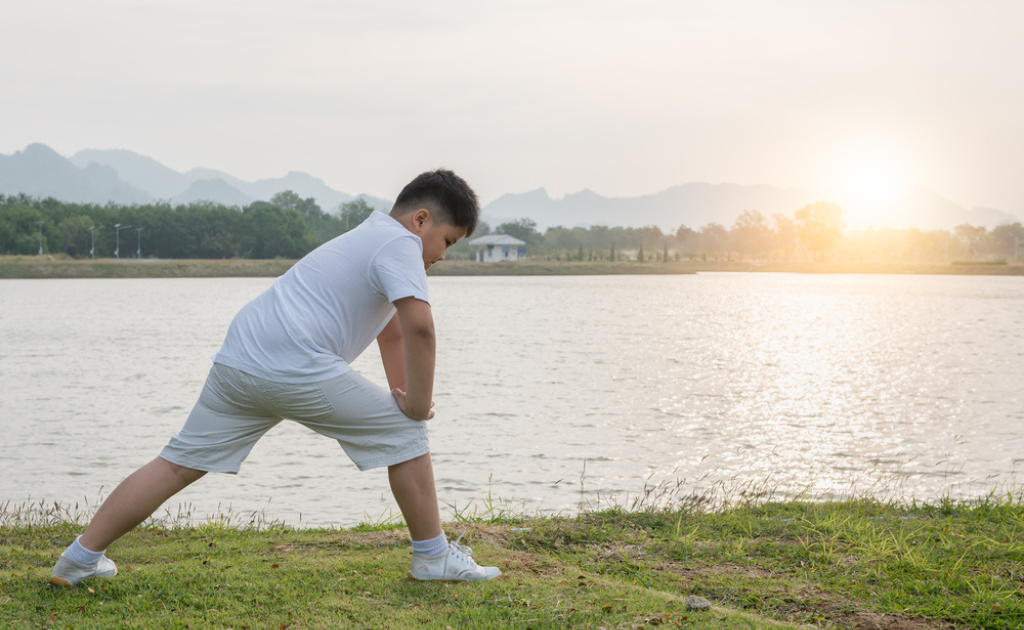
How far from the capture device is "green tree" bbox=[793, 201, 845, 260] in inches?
6078

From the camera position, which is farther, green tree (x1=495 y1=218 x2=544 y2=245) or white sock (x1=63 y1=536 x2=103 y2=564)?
green tree (x1=495 y1=218 x2=544 y2=245)

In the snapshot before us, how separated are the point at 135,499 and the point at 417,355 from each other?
48.4 inches

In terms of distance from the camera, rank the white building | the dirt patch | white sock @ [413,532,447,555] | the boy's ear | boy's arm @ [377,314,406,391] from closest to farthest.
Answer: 1. the dirt patch
2. the boy's ear
3. white sock @ [413,532,447,555]
4. boy's arm @ [377,314,406,391]
5. the white building

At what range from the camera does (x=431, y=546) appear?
343 cm

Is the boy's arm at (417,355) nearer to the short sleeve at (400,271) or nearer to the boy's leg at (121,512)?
the short sleeve at (400,271)

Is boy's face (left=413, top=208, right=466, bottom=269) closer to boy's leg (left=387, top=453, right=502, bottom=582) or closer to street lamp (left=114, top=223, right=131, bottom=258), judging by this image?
boy's leg (left=387, top=453, right=502, bottom=582)

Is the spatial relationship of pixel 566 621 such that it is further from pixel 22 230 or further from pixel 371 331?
pixel 22 230

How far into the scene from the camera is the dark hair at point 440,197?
3.33 m

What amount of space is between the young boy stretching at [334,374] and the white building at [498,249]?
11973 cm

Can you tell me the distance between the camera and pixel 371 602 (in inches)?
127

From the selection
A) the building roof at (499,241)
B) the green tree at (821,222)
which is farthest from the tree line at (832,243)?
the building roof at (499,241)

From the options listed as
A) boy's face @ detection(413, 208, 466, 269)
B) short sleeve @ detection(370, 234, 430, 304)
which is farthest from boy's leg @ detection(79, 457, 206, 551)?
boy's face @ detection(413, 208, 466, 269)

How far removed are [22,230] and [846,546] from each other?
11488 centimetres

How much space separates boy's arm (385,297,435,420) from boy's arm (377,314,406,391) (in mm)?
319
